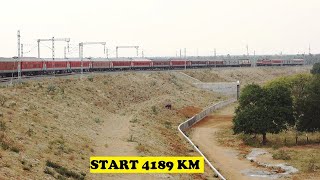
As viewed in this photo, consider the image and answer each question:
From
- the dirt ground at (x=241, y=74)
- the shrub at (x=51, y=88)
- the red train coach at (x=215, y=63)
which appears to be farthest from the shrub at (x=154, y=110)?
the red train coach at (x=215, y=63)

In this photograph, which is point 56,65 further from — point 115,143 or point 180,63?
point 180,63

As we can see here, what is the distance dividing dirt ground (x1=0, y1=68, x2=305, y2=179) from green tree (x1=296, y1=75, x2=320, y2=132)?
15.0 meters

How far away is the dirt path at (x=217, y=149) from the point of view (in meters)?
38.3

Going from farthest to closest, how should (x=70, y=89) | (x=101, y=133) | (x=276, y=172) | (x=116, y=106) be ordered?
1. (x=116, y=106)
2. (x=70, y=89)
3. (x=101, y=133)
4. (x=276, y=172)

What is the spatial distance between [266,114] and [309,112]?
5321 mm

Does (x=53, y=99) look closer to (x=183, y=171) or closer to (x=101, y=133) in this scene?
(x=101, y=133)

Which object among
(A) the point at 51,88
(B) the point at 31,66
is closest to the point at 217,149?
(A) the point at 51,88

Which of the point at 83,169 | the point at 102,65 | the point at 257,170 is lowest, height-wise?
A: the point at 257,170

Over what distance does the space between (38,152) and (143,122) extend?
28.1 m

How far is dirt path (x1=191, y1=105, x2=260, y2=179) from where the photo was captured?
38331 mm

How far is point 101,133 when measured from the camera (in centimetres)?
4316

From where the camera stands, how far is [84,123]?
44.7m

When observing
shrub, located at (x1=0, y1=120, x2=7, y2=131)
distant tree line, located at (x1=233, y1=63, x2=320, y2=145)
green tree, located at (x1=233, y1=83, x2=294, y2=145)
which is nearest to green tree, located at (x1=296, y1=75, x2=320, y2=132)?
distant tree line, located at (x1=233, y1=63, x2=320, y2=145)

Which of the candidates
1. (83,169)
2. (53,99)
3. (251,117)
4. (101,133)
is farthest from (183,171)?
(53,99)
